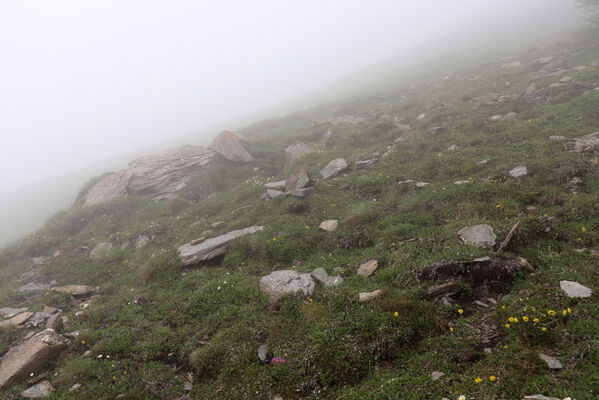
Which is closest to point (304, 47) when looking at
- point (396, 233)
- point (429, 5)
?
point (429, 5)

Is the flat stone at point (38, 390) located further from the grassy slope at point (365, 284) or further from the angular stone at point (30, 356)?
the angular stone at point (30, 356)

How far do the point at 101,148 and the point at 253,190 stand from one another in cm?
12676

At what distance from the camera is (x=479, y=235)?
8.30m

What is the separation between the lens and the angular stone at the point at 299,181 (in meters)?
15.1

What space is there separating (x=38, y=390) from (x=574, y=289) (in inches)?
477

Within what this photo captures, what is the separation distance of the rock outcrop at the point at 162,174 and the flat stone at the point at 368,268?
16.6 meters

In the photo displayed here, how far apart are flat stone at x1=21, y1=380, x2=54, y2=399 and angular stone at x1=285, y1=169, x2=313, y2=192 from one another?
1130 centimetres

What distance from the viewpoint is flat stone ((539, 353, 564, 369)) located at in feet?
15.6

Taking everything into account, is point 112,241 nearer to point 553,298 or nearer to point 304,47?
point 553,298

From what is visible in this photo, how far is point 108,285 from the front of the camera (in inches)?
461

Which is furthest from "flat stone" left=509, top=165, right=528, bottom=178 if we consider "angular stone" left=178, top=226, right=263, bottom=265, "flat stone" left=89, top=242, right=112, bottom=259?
"flat stone" left=89, top=242, right=112, bottom=259

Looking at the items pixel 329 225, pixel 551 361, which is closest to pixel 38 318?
pixel 329 225

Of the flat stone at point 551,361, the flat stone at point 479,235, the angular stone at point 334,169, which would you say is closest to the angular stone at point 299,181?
the angular stone at point 334,169

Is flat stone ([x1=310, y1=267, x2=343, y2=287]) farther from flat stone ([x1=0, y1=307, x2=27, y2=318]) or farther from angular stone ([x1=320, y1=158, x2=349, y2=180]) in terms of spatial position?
flat stone ([x1=0, y1=307, x2=27, y2=318])
